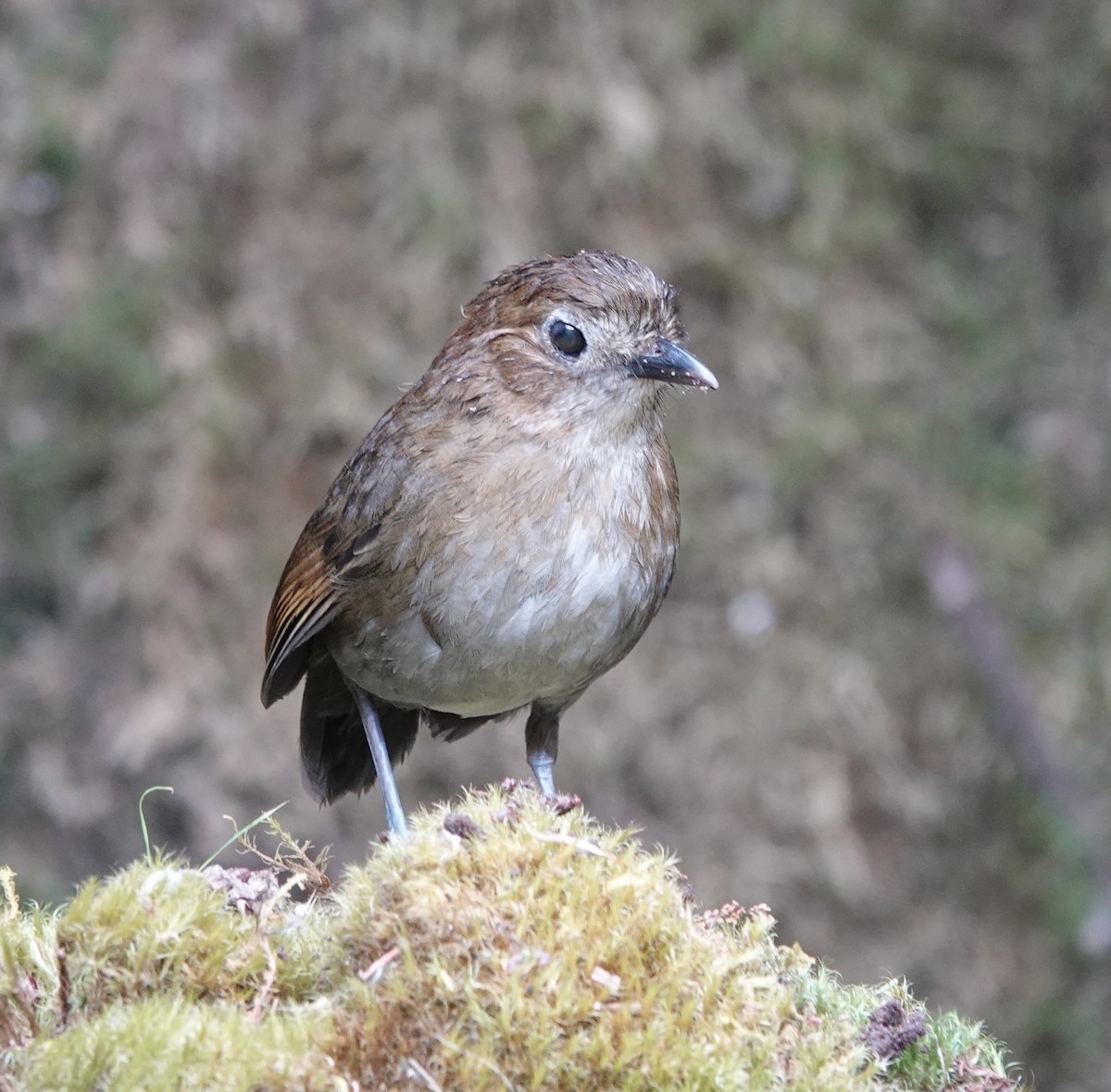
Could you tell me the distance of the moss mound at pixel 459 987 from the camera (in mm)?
2021

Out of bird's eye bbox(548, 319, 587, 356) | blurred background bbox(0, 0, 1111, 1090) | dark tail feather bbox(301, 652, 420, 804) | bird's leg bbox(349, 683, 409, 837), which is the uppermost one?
blurred background bbox(0, 0, 1111, 1090)

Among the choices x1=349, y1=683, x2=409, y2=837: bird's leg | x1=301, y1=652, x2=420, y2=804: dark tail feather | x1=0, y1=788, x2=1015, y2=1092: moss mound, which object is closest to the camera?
x1=0, y1=788, x2=1015, y2=1092: moss mound

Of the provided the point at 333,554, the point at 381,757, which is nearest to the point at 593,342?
the point at 333,554

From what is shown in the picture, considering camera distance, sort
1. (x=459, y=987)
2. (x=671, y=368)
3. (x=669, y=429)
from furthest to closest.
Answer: (x=669, y=429) → (x=671, y=368) → (x=459, y=987)

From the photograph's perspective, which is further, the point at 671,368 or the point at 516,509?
the point at 671,368

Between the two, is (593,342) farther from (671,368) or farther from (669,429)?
(669,429)

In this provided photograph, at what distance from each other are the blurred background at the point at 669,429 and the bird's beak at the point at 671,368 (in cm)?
237

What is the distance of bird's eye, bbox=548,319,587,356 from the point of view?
11.5 feet

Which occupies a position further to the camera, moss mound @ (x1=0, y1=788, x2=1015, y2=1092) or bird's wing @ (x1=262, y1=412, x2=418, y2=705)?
bird's wing @ (x1=262, y1=412, x2=418, y2=705)

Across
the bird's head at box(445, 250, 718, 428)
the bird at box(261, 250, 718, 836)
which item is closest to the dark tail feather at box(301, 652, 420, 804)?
the bird at box(261, 250, 718, 836)

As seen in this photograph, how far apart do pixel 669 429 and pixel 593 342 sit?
2362 mm

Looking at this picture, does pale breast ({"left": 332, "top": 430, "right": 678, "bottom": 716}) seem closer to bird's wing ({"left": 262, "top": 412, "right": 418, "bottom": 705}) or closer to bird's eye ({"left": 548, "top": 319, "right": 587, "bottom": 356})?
bird's wing ({"left": 262, "top": 412, "right": 418, "bottom": 705})

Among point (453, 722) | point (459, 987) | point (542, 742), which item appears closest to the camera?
point (459, 987)

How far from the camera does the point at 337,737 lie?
4324 mm
